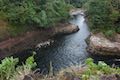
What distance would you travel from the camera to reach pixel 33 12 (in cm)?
5106

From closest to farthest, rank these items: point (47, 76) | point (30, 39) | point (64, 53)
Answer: point (47, 76) < point (64, 53) < point (30, 39)

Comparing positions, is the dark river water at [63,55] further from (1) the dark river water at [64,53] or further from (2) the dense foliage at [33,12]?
(2) the dense foliage at [33,12]

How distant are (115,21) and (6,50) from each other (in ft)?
58.4

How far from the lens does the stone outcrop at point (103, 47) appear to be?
42034mm

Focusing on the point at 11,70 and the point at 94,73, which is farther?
the point at 11,70

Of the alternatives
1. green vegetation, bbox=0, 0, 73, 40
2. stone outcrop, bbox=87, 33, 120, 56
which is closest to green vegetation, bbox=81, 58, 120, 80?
stone outcrop, bbox=87, 33, 120, 56

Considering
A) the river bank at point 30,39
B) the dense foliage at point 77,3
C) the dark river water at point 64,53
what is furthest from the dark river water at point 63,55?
the dense foliage at point 77,3

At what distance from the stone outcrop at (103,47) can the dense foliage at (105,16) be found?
2.95 m

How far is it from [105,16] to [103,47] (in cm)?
616

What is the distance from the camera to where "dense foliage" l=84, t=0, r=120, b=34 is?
46438 millimetres

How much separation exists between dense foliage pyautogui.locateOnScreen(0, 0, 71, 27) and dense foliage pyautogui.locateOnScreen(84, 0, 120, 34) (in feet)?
32.1

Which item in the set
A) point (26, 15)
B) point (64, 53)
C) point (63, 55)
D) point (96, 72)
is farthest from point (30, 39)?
point (96, 72)

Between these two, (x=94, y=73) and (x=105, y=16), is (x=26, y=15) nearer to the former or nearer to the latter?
(x=105, y=16)

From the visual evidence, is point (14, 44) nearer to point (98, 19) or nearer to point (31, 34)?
point (31, 34)
